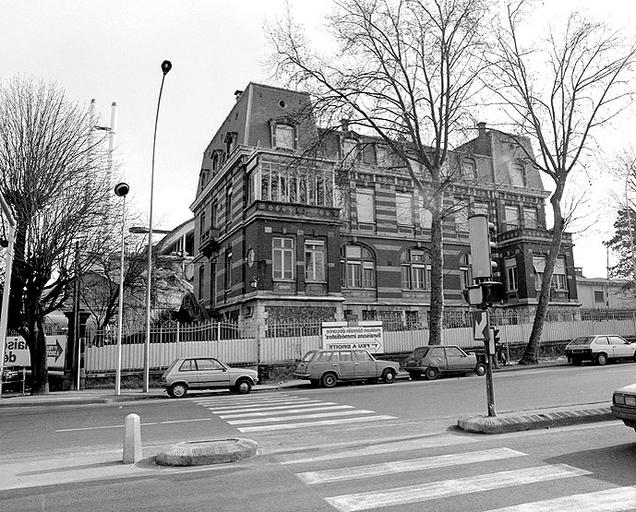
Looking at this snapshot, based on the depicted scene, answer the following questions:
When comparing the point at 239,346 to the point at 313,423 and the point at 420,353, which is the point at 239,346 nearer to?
the point at 420,353

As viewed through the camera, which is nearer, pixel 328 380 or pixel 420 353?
pixel 328 380

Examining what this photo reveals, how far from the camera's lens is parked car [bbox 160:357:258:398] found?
64.8ft

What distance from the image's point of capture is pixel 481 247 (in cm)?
1038

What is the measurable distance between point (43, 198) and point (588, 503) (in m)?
20.8

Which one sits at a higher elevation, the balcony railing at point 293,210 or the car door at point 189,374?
the balcony railing at point 293,210

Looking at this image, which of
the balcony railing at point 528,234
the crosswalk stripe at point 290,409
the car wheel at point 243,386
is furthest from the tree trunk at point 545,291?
the crosswalk stripe at point 290,409

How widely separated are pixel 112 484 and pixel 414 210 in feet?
109

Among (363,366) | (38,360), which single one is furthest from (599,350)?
(38,360)

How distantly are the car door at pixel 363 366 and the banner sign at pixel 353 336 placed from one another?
414 cm

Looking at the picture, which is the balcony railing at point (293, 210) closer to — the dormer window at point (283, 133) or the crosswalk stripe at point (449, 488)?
the dormer window at point (283, 133)

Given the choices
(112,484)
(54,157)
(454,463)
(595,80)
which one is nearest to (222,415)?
(112,484)

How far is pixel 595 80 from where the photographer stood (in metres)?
29.7

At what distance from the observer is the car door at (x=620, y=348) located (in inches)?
1100

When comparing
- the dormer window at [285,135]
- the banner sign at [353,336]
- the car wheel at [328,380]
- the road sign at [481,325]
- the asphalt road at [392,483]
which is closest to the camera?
the asphalt road at [392,483]
